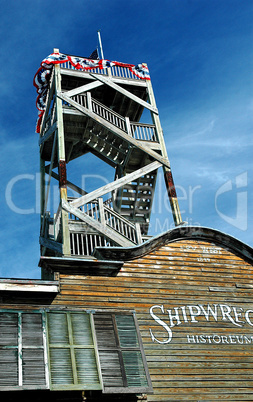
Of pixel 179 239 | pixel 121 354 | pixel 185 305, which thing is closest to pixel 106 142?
pixel 179 239

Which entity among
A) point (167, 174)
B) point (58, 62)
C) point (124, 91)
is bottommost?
point (167, 174)

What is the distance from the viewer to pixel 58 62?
805 inches

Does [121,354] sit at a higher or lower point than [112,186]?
lower

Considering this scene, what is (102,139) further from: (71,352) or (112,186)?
(71,352)

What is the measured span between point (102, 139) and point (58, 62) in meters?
4.23

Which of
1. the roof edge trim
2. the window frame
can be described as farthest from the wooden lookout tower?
the window frame

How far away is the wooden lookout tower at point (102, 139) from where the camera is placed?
17484 mm

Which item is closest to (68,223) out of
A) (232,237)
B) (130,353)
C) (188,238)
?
(188,238)

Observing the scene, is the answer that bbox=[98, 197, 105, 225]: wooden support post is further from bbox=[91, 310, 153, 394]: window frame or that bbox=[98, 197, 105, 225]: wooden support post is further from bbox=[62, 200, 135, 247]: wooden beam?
bbox=[91, 310, 153, 394]: window frame

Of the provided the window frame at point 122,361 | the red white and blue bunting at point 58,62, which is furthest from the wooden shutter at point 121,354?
the red white and blue bunting at point 58,62

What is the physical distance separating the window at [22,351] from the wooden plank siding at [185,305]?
67 centimetres

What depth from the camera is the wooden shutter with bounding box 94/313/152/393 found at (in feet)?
31.1

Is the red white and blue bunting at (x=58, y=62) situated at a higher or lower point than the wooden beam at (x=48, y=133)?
higher

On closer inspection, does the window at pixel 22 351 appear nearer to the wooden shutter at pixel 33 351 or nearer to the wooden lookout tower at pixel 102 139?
the wooden shutter at pixel 33 351
